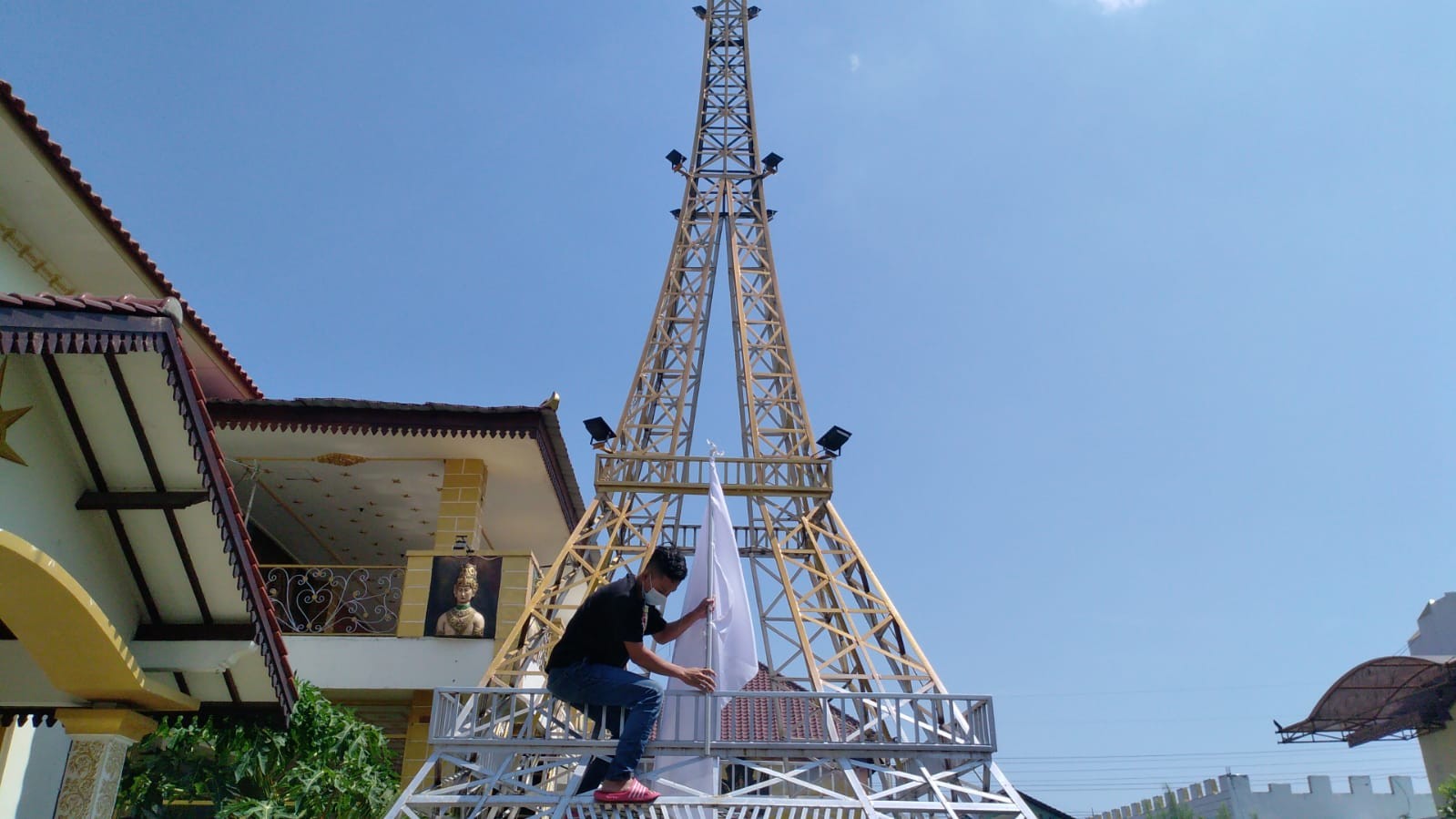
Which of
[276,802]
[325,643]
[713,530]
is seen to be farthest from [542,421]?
[276,802]

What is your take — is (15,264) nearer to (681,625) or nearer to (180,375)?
(180,375)

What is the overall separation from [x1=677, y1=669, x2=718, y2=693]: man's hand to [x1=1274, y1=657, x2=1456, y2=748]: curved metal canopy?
20.2m

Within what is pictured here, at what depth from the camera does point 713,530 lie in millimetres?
8227

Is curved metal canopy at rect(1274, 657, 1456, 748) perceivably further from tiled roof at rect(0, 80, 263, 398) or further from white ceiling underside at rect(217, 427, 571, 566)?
tiled roof at rect(0, 80, 263, 398)

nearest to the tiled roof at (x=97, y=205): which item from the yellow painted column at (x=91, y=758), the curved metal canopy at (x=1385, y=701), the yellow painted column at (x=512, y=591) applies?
the yellow painted column at (x=91, y=758)

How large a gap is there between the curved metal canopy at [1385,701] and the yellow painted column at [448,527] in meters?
19.1

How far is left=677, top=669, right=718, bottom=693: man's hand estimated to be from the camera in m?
6.07

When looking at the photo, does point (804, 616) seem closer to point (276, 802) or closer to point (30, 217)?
point (276, 802)

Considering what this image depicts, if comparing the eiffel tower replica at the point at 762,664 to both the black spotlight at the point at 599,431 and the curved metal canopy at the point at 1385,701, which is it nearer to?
the black spotlight at the point at 599,431

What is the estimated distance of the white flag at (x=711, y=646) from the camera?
24.1ft

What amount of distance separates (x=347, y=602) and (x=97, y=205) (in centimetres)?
504

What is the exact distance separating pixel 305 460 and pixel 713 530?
267 inches

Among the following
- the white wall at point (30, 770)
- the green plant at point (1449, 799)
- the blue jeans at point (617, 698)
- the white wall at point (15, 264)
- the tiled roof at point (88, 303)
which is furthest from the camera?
the green plant at point (1449, 799)

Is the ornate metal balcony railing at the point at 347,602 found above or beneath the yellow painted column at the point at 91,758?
above
